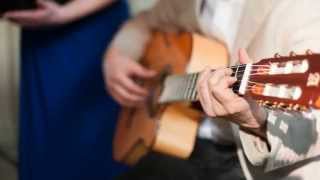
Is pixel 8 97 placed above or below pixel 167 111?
below

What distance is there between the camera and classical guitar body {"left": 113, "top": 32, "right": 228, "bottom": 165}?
107cm

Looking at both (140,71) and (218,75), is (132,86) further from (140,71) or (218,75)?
(218,75)

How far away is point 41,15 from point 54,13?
0.10 ft

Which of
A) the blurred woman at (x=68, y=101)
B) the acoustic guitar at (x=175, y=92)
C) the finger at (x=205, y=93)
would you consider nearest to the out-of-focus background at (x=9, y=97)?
the blurred woman at (x=68, y=101)

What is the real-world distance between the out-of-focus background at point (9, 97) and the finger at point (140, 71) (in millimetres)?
472

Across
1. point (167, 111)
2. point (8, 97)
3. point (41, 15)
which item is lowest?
point (8, 97)

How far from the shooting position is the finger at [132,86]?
1.23m

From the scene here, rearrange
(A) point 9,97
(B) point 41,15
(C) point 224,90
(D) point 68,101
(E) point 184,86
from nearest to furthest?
1. (C) point 224,90
2. (E) point 184,86
3. (B) point 41,15
4. (D) point 68,101
5. (A) point 9,97

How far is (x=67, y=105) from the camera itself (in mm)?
1458

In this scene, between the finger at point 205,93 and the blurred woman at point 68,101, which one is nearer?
the finger at point 205,93

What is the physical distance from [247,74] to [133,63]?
596 millimetres

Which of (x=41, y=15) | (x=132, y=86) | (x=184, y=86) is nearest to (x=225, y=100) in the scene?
(x=184, y=86)

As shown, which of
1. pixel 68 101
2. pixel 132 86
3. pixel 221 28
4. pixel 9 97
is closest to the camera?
pixel 221 28

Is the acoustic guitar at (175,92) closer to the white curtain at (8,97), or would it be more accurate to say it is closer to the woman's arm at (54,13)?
A: the woman's arm at (54,13)
